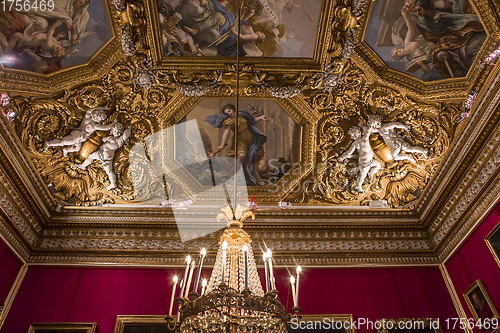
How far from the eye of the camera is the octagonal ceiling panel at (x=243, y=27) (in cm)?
576

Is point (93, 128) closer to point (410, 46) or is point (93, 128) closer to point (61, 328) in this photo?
point (61, 328)

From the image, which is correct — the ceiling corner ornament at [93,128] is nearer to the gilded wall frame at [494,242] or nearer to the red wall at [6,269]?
the red wall at [6,269]

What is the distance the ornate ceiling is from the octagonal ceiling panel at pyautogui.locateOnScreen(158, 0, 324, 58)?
23mm

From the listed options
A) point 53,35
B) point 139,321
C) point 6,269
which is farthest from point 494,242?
point 6,269

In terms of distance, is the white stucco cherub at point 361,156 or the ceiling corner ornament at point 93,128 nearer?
the ceiling corner ornament at point 93,128

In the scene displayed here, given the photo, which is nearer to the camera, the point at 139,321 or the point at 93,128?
the point at 139,321

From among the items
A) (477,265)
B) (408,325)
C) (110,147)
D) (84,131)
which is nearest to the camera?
(477,265)

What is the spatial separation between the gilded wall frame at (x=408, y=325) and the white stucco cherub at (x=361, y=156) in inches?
110

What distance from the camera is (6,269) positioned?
651 centimetres

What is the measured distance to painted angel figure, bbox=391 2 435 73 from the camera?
5.66 metres

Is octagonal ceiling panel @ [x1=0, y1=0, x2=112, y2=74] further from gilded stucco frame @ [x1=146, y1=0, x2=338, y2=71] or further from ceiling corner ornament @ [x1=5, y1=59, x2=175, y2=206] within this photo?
gilded stucco frame @ [x1=146, y1=0, x2=338, y2=71]

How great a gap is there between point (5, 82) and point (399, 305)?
847cm

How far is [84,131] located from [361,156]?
5828 millimetres

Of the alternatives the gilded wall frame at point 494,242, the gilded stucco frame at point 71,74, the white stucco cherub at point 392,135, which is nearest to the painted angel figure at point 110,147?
the gilded stucco frame at point 71,74
